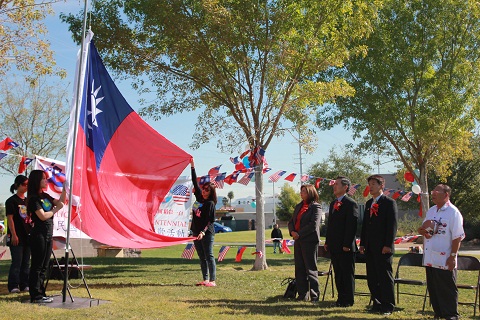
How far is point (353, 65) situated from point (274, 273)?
9.97 m

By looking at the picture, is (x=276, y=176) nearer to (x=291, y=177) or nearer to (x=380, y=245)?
(x=291, y=177)

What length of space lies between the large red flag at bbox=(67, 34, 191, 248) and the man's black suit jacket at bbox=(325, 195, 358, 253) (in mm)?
2454

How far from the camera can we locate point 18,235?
9156 millimetres

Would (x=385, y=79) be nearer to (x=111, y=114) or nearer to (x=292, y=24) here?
(x=292, y=24)

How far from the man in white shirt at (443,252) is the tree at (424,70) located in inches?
518

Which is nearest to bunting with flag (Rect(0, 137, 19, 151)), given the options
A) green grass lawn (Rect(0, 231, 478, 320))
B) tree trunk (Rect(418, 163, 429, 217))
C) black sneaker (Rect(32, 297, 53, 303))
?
green grass lawn (Rect(0, 231, 478, 320))

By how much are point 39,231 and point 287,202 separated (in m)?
70.3

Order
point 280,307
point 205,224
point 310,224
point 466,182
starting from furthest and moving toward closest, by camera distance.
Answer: point 466,182 → point 205,224 → point 310,224 → point 280,307

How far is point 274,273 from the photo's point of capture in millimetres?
14633

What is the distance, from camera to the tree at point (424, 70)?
20609 mm

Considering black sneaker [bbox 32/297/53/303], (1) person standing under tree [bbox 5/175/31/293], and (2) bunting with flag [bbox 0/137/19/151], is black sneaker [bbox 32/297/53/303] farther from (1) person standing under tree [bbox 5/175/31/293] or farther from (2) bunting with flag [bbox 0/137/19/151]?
(2) bunting with flag [bbox 0/137/19/151]

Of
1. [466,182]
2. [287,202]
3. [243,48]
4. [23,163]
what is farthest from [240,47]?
[287,202]

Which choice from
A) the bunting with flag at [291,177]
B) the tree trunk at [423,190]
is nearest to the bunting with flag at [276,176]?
the bunting with flag at [291,177]

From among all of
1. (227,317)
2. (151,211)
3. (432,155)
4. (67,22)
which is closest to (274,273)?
(151,211)
